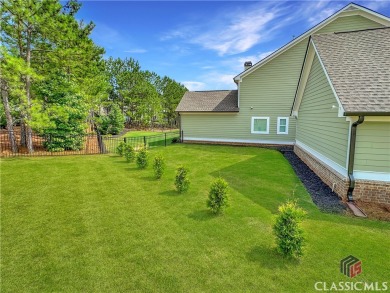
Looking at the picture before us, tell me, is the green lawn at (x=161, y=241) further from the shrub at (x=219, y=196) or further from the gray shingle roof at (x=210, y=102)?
the gray shingle roof at (x=210, y=102)

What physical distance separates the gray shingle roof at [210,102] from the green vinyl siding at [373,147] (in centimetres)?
1131

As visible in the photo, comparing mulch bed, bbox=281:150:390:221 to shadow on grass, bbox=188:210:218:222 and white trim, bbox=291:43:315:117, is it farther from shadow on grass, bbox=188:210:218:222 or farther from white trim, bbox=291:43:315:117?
white trim, bbox=291:43:315:117

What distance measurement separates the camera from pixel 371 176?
19.6 ft

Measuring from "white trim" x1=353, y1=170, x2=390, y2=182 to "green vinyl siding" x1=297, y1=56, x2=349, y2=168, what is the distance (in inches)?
16.7

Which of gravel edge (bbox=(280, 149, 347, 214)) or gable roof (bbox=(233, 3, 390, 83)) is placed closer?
gravel edge (bbox=(280, 149, 347, 214))

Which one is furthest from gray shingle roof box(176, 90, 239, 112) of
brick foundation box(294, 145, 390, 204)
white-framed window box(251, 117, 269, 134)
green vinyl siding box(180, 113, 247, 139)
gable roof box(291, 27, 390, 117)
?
brick foundation box(294, 145, 390, 204)

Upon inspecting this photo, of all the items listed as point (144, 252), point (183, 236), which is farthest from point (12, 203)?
point (183, 236)

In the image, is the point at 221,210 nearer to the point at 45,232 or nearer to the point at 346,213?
the point at 346,213

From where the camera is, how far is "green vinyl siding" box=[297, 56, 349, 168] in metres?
6.66

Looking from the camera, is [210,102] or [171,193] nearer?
[171,193]

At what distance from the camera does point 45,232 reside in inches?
174

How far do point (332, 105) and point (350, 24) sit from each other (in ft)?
35.0

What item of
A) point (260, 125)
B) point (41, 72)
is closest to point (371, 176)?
point (260, 125)

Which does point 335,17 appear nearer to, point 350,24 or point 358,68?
point 350,24
